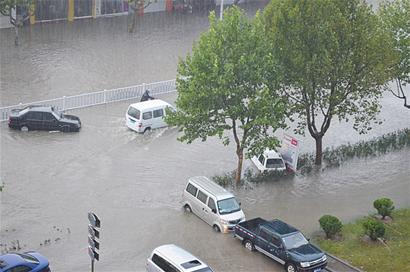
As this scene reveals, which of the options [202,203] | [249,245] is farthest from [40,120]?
[249,245]

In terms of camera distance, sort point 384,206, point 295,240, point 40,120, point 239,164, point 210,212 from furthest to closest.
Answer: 1. point 40,120
2. point 239,164
3. point 384,206
4. point 210,212
5. point 295,240

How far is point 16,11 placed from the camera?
43094 mm

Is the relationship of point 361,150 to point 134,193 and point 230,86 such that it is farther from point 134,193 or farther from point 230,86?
point 134,193

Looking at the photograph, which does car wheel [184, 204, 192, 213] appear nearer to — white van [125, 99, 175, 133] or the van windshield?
white van [125, 99, 175, 133]

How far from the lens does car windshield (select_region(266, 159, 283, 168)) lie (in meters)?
27.0

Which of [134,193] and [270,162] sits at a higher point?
[270,162]

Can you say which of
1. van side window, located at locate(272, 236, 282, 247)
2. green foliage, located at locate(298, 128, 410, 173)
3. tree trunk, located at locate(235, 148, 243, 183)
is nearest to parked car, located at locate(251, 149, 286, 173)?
green foliage, located at locate(298, 128, 410, 173)

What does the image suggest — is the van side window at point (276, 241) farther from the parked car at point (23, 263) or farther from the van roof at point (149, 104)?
the van roof at point (149, 104)

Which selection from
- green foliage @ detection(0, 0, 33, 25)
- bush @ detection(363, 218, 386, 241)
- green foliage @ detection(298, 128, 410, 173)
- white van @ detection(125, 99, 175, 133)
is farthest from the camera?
green foliage @ detection(0, 0, 33, 25)

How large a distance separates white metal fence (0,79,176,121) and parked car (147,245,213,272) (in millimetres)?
13056

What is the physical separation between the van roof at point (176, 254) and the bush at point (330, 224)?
192 inches

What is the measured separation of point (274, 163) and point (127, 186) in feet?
18.8

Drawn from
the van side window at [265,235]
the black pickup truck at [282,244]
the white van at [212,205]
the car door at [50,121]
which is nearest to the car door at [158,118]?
the car door at [50,121]

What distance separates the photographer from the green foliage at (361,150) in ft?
92.6
